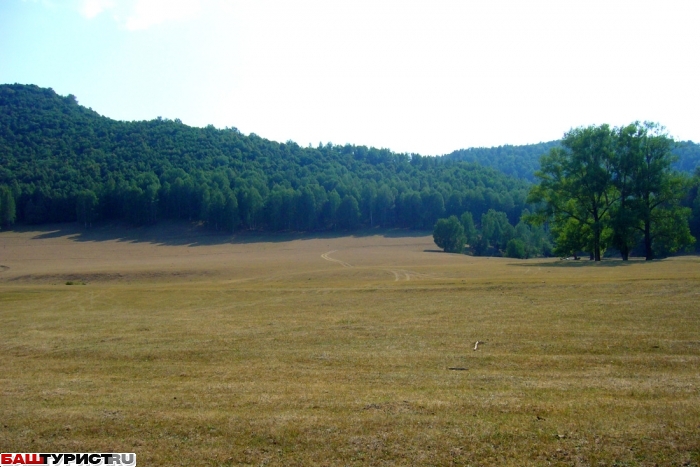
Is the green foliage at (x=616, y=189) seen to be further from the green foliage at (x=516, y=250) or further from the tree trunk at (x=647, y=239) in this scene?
the green foliage at (x=516, y=250)

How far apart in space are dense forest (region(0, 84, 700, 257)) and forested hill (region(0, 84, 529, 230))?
28 cm

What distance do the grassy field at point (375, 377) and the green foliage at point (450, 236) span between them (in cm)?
5670

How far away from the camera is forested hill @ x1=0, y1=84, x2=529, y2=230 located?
118062 millimetres

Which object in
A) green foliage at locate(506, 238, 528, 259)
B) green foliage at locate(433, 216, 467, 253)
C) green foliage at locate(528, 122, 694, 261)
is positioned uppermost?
green foliage at locate(528, 122, 694, 261)

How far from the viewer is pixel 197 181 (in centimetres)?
13112

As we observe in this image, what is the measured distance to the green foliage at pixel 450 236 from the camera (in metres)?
82.6

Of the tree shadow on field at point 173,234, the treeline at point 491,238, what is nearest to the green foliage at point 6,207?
the tree shadow on field at point 173,234

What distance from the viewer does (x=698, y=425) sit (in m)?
7.73

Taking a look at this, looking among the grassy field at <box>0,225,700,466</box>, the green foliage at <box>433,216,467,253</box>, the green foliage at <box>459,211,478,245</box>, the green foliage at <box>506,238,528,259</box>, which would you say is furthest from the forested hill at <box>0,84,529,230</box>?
the grassy field at <box>0,225,700,466</box>

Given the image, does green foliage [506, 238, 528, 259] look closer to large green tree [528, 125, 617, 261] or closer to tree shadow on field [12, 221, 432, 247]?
large green tree [528, 125, 617, 261]

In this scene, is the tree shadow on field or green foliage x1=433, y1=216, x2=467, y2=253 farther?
the tree shadow on field

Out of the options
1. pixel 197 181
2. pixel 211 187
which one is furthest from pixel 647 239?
pixel 197 181

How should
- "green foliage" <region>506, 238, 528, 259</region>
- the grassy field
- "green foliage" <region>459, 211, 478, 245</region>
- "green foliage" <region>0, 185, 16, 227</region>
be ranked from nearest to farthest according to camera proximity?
the grassy field, "green foliage" <region>506, 238, 528, 259</region>, "green foliage" <region>459, 211, 478, 245</region>, "green foliage" <region>0, 185, 16, 227</region>

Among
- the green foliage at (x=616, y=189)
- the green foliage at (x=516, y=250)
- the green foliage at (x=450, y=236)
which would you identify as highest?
the green foliage at (x=616, y=189)
